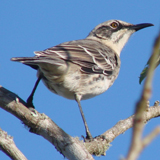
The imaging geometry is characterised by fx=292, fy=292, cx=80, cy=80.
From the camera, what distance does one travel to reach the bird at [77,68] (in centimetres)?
465

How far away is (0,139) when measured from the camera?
336 centimetres

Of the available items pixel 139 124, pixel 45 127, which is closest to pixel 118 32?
pixel 45 127

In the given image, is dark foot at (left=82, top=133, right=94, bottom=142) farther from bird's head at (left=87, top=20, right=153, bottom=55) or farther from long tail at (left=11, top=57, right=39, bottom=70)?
bird's head at (left=87, top=20, right=153, bottom=55)

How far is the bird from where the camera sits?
465 cm

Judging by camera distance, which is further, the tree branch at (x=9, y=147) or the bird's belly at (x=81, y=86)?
the bird's belly at (x=81, y=86)

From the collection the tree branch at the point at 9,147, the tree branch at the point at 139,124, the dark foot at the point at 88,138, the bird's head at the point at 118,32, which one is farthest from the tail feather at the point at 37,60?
the tree branch at the point at 139,124

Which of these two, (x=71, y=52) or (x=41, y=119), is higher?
(x=71, y=52)

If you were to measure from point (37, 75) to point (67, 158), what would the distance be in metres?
2.05

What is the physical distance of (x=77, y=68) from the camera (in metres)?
5.11

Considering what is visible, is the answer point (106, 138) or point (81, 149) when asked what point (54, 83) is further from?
point (81, 149)

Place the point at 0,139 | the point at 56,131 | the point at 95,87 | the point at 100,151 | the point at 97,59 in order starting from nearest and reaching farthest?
the point at 0,139 < the point at 56,131 < the point at 100,151 < the point at 95,87 < the point at 97,59

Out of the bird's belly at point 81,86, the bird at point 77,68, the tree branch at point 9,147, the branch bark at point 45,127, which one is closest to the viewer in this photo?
the tree branch at point 9,147

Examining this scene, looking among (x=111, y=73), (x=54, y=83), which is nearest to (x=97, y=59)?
(x=111, y=73)

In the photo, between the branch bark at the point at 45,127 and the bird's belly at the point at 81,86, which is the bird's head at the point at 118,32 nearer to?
the bird's belly at the point at 81,86
